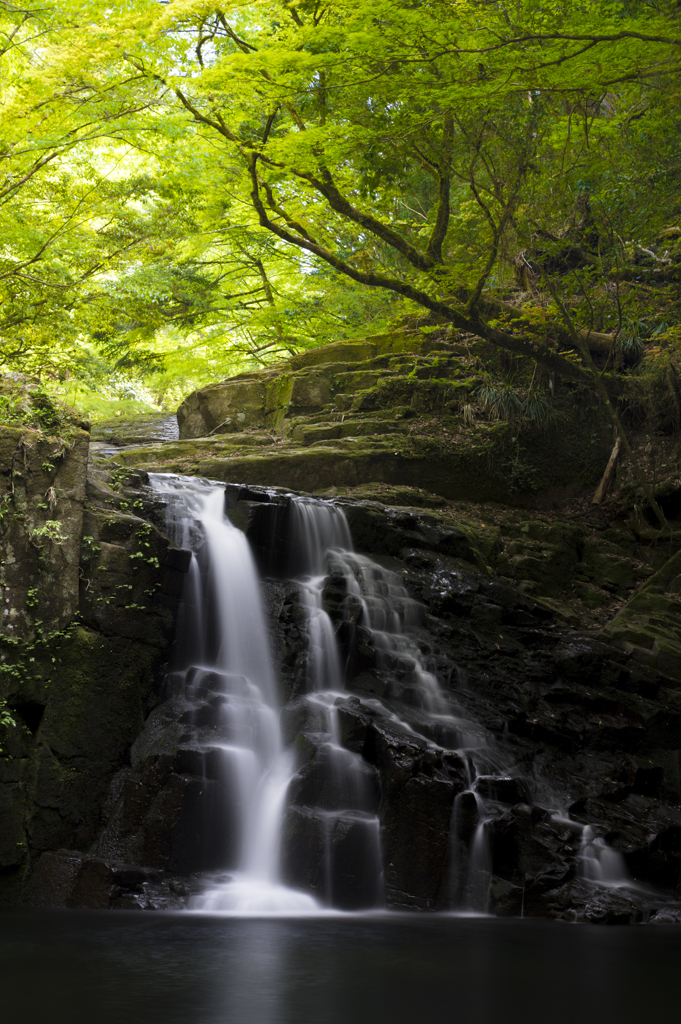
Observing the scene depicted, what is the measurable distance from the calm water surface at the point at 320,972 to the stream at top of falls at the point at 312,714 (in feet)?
2.45

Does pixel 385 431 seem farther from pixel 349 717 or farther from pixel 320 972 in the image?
pixel 320 972

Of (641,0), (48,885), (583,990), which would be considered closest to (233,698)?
(48,885)

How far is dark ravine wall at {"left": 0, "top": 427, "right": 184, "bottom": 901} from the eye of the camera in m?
6.95

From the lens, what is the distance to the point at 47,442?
26.4 feet

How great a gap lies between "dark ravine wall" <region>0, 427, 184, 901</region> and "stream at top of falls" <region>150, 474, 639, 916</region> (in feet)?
1.96

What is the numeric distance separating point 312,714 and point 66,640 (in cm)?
277

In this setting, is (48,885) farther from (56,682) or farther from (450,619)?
(450,619)

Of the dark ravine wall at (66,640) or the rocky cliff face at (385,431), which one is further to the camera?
the rocky cliff face at (385,431)

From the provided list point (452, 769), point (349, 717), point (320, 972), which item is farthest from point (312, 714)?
point (320, 972)

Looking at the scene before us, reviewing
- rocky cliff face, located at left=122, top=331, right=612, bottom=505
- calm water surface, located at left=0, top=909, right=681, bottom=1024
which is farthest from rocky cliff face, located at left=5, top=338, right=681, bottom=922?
rocky cliff face, located at left=122, top=331, right=612, bottom=505

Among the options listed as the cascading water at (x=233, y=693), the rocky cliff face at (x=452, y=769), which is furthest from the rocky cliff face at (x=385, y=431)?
the rocky cliff face at (x=452, y=769)

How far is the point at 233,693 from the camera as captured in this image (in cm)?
820

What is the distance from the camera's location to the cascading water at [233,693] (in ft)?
22.3

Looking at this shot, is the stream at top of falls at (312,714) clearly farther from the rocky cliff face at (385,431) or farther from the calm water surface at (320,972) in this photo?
the rocky cliff face at (385,431)
